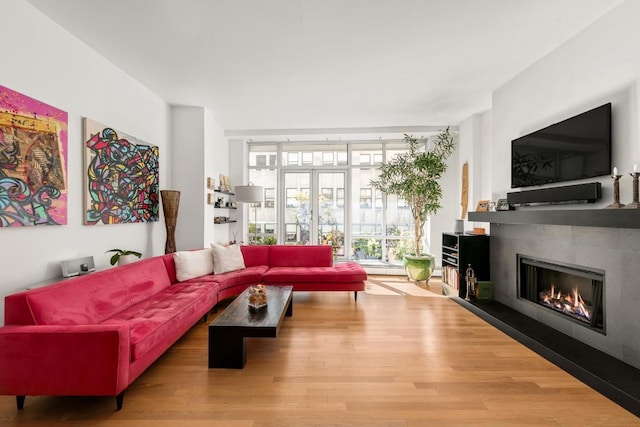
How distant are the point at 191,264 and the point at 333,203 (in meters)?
→ 3.46

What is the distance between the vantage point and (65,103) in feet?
9.12

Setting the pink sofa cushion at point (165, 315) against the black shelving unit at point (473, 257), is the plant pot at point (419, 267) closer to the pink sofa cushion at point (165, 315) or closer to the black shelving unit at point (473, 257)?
the black shelving unit at point (473, 257)

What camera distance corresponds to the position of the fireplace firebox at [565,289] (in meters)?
2.58

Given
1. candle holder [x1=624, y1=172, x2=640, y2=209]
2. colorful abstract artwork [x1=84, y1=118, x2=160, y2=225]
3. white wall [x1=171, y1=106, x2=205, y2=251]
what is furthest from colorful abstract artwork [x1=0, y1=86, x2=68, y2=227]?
candle holder [x1=624, y1=172, x2=640, y2=209]

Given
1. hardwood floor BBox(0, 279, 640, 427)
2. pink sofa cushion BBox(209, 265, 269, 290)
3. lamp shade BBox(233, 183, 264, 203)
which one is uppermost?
lamp shade BBox(233, 183, 264, 203)

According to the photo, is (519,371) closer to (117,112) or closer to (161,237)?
(161,237)

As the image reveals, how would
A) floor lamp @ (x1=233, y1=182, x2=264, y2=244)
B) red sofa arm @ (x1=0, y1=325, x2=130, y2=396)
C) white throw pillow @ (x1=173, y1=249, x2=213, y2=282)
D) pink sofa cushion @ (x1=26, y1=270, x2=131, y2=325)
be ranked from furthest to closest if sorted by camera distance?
floor lamp @ (x1=233, y1=182, x2=264, y2=244) → white throw pillow @ (x1=173, y1=249, x2=213, y2=282) → pink sofa cushion @ (x1=26, y1=270, x2=131, y2=325) → red sofa arm @ (x1=0, y1=325, x2=130, y2=396)

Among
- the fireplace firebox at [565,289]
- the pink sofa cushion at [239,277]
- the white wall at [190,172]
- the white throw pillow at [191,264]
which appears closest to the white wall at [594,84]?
the fireplace firebox at [565,289]

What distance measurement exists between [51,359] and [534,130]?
4.67 meters

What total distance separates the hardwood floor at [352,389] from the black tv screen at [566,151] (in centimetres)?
172

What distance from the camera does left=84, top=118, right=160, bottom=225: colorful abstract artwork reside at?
3.07 meters

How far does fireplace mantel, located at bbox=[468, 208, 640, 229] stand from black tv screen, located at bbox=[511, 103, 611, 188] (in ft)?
1.39

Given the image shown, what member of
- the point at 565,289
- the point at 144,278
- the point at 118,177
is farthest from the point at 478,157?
the point at 118,177

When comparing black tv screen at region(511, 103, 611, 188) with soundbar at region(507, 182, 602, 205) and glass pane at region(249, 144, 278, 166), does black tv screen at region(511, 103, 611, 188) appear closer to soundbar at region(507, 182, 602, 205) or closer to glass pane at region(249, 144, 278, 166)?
soundbar at region(507, 182, 602, 205)
